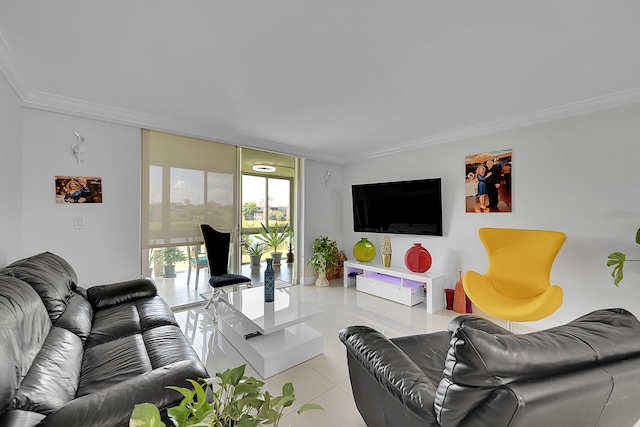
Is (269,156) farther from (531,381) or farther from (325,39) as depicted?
(531,381)

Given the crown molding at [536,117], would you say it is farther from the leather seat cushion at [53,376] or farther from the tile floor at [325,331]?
the leather seat cushion at [53,376]

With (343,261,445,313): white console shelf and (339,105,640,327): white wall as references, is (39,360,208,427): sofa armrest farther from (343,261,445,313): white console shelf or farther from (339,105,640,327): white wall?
(339,105,640,327): white wall

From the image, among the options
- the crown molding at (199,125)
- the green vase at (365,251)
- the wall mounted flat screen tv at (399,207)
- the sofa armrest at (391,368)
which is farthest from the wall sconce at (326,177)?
the sofa armrest at (391,368)

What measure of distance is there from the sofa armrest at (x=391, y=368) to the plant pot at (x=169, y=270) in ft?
9.89

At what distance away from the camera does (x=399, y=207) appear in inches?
171

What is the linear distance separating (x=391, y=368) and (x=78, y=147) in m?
3.63

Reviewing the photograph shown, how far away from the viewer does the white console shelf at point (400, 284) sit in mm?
3684

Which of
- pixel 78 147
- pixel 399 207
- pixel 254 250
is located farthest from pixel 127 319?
pixel 254 250

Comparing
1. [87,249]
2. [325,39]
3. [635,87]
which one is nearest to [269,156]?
[87,249]

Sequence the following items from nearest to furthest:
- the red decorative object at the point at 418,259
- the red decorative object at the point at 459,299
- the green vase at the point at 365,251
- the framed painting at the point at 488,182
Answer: the framed painting at the point at 488,182
the red decorative object at the point at 459,299
the red decorative object at the point at 418,259
the green vase at the point at 365,251

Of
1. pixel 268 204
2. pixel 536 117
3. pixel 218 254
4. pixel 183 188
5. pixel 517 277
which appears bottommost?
pixel 517 277

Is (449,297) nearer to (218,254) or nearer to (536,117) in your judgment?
(536,117)

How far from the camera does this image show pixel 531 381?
85 centimetres

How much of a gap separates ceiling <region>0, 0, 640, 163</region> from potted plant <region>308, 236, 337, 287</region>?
234 centimetres
